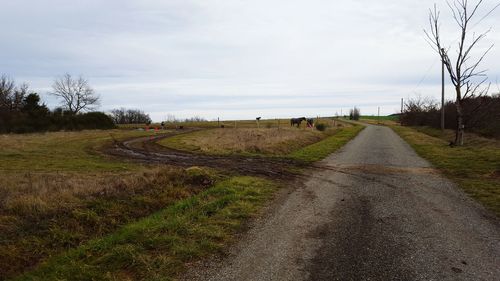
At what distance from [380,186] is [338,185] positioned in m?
1.17

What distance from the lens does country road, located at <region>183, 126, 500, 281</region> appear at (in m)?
4.66

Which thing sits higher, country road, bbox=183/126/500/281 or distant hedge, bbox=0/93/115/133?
distant hedge, bbox=0/93/115/133

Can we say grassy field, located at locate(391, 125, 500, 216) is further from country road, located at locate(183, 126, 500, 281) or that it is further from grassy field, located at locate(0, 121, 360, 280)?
grassy field, located at locate(0, 121, 360, 280)

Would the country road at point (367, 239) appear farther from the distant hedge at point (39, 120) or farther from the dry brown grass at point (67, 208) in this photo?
the distant hedge at point (39, 120)

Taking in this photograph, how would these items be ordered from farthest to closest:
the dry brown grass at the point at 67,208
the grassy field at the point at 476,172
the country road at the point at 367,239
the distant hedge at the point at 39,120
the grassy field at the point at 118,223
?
the distant hedge at the point at 39,120, the grassy field at the point at 476,172, the dry brown grass at the point at 67,208, the grassy field at the point at 118,223, the country road at the point at 367,239

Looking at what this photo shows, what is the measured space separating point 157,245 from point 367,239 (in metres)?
3.32

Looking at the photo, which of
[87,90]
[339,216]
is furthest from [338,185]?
[87,90]

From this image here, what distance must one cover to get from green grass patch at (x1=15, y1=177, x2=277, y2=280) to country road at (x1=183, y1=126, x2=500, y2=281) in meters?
0.41

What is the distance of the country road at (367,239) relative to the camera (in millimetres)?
4660

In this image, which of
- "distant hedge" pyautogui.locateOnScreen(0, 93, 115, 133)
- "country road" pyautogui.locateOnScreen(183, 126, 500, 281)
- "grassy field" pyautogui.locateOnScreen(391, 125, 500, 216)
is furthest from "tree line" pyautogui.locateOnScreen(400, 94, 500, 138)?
"distant hedge" pyautogui.locateOnScreen(0, 93, 115, 133)

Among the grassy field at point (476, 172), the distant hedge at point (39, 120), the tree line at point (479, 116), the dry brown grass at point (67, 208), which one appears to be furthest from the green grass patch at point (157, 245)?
the distant hedge at point (39, 120)

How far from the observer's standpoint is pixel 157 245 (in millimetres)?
5609

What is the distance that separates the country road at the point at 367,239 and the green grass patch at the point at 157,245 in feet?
1.33

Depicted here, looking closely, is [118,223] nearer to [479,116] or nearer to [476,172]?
[476,172]
